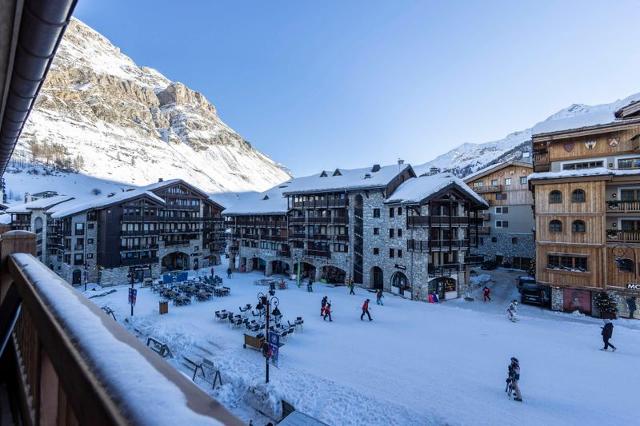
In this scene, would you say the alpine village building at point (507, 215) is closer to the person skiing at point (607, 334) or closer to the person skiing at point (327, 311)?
the person skiing at point (607, 334)

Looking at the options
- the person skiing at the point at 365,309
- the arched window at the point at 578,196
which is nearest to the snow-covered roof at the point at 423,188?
the arched window at the point at 578,196

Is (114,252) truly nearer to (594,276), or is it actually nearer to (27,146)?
(594,276)

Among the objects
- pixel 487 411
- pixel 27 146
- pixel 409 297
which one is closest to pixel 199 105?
pixel 27 146

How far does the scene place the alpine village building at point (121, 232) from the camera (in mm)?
33156

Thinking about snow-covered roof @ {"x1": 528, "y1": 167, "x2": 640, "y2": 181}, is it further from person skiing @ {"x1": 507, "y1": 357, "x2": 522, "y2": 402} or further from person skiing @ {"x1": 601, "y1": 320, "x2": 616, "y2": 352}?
person skiing @ {"x1": 507, "y1": 357, "x2": 522, "y2": 402}

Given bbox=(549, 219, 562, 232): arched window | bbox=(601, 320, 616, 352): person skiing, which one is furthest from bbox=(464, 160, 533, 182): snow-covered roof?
bbox=(601, 320, 616, 352): person skiing

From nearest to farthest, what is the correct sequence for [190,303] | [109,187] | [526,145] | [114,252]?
[190,303]
[114,252]
[109,187]
[526,145]

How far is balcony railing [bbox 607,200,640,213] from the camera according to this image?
21453 millimetres

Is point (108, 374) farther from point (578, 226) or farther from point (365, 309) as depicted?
point (578, 226)

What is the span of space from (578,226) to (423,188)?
1132 centimetres

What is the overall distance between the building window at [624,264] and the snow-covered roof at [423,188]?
11223 mm

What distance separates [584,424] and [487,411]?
9.44 ft

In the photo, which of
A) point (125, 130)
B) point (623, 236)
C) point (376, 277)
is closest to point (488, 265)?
point (376, 277)

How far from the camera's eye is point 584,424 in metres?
10.6
